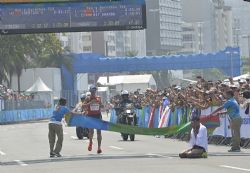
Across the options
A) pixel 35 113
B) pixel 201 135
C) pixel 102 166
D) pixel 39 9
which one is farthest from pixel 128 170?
pixel 35 113

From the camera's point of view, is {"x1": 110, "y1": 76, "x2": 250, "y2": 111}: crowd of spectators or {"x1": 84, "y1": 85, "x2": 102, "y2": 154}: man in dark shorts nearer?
{"x1": 84, "y1": 85, "x2": 102, "y2": 154}: man in dark shorts

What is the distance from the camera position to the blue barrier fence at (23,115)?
6650cm

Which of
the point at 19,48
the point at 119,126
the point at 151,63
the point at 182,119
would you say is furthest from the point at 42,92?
the point at 119,126

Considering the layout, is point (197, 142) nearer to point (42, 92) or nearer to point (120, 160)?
point (120, 160)

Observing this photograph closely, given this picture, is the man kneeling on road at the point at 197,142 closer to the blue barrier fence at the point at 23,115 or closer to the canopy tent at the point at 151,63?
the blue barrier fence at the point at 23,115

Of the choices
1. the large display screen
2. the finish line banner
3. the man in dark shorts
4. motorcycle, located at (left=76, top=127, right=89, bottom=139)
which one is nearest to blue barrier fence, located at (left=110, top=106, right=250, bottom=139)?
the finish line banner

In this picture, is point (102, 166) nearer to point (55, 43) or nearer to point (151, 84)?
point (55, 43)

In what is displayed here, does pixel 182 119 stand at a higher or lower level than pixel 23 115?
higher

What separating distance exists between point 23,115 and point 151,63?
30.8m

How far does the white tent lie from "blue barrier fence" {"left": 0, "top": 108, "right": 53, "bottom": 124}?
12.6 ft

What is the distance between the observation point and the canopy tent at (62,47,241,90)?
317ft

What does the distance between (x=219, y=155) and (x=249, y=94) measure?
3.43 m

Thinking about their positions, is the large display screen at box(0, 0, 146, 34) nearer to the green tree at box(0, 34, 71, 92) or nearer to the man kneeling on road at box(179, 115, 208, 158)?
the man kneeling on road at box(179, 115, 208, 158)

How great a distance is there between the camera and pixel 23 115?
7112cm
